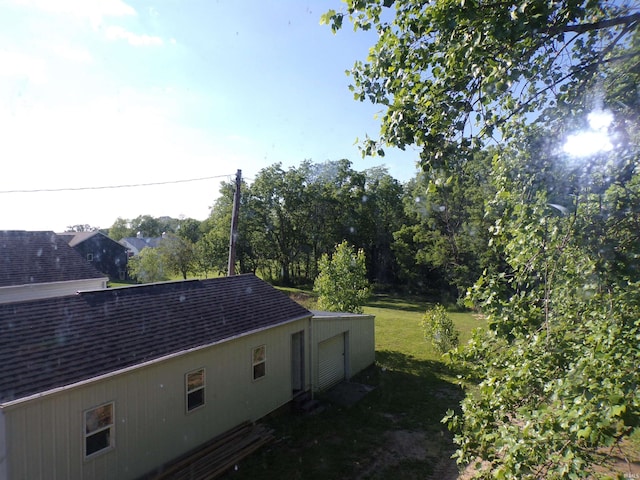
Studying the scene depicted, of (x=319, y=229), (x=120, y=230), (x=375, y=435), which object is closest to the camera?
(x=375, y=435)

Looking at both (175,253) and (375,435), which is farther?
(175,253)

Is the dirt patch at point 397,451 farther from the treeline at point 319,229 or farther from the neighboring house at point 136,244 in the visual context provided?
the neighboring house at point 136,244

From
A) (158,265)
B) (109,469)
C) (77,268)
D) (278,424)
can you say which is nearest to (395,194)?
(158,265)

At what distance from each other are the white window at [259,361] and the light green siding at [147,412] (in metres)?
0.14

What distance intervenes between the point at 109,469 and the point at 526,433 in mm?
7363

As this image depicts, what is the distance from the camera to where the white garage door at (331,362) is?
13711 millimetres

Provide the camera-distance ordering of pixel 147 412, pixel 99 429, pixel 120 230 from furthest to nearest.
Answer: pixel 120 230 < pixel 147 412 < pixel 99 429

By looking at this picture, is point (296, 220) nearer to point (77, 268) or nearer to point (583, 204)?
point (77, 268)

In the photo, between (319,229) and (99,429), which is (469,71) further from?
(319,229)

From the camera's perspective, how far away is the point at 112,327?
8695 millimetres

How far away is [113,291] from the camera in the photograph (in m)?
10.1

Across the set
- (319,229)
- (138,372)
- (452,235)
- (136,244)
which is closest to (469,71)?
(138,372)

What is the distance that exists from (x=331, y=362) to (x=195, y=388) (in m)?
6.16

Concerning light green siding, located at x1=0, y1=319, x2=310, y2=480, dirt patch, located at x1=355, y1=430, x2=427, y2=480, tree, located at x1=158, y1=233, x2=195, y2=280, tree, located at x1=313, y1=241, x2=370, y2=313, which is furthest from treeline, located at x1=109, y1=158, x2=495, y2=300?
light green siding, located at x1=0, y1=319, x2=310, y2=480
